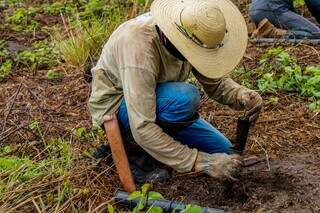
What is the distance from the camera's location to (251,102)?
353cm

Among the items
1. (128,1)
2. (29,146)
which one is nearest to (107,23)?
(128,1)

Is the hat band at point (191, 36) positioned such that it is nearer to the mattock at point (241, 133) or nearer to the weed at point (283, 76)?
the mattock at point (241, 133)

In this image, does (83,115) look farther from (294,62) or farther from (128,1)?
(128,1)

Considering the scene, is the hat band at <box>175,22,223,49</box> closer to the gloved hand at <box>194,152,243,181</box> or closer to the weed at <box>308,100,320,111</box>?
the gloved hand at <box>194,152,243,181</box>

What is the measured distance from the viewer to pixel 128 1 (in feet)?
25.0

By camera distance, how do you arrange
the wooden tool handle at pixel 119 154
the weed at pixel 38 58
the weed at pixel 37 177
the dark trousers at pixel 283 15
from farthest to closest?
1. the weed at pixel 38 58
2. the dark trousers at pixel 283 15
3. the wooden tool handle at pixel 119 154
4. the weed at pixel 37 177

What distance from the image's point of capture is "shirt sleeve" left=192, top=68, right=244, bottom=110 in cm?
369

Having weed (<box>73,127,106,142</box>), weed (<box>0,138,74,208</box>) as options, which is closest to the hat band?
weed (<box>0,138,74,208</box>)

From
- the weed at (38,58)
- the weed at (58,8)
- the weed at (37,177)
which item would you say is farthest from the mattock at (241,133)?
the weed at (58,8)

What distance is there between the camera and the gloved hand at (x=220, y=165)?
3250 mm

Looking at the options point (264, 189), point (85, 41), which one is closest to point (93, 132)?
point (264, 189)

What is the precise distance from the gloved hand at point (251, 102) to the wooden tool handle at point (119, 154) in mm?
708

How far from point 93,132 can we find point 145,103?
1.24m

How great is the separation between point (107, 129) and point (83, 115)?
1.47 meters
